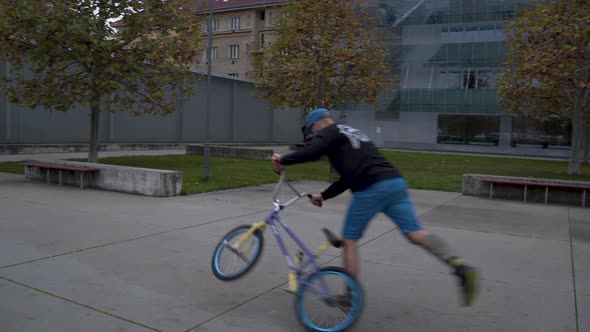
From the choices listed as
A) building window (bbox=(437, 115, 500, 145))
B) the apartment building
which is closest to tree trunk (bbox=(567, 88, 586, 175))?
building window (bbox=(437, 115, 500, 145))

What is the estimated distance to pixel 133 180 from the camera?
36.3 ft

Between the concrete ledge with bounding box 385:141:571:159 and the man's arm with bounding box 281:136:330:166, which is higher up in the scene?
the man's arm with bounding box 281:136:330:166

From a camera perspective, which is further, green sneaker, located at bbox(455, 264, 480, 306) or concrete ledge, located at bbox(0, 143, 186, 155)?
concrete ledge, located at bbox(0, 143, 186, 155)

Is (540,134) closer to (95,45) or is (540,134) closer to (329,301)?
(95,45)

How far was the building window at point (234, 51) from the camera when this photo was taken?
163 feet

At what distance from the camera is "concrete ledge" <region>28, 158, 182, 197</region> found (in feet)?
35.4

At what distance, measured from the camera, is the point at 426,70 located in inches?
1492

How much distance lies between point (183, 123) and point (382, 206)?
26667mm

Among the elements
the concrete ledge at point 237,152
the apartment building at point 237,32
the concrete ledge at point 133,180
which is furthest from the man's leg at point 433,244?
the apartment building at point 237,32

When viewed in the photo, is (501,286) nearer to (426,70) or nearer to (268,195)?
(268,195)

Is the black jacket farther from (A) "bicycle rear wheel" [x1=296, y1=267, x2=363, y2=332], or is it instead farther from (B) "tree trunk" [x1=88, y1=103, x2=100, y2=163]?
(B) "tree trunk" [x1=88, y1=103, x2=100, y2=163]

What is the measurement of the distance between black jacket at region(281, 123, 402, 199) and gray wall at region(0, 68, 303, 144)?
13554 millimetres

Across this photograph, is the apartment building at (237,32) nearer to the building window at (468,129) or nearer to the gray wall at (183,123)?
the gray wall at (183,123)

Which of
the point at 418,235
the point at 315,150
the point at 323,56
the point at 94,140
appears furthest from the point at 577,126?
the point at 315,150
